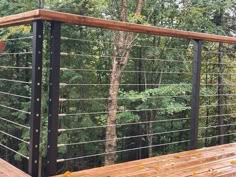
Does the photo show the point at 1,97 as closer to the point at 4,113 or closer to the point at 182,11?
the point at 4,113

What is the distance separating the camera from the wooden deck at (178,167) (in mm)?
2219

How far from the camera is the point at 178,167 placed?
242 cm

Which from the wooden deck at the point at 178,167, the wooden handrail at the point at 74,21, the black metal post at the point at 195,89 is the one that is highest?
the wooden handrail at the point at 74,21

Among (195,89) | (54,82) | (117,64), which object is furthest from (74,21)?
(117,64)

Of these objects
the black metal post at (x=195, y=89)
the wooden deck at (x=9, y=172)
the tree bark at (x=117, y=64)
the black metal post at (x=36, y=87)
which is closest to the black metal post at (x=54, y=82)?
the black metal post at (x=36, y=87)

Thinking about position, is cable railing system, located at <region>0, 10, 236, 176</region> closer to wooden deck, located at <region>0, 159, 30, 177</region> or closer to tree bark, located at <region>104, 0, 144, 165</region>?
tree bark, located at <region>104, 0, 144, 165</region>

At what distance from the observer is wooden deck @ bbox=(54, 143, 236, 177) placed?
2.22m

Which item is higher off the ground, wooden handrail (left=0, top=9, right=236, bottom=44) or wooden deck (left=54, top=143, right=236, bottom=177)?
wooden handrail (left=0, top=9, right=236, bottom=44)

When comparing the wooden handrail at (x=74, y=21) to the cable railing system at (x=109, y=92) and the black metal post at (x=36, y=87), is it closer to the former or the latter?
the black metal post at (x=36, y=87)

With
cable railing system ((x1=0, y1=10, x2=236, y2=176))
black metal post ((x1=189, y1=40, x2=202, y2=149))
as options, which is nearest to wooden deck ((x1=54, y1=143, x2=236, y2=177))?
black metal post ((x1=189, y1=40, x2=202, y2=149))

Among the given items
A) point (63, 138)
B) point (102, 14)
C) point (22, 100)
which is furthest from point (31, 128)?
point (22, 100)

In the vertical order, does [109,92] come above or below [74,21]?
below

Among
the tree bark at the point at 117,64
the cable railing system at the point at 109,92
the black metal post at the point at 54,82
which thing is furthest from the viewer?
the cable railing system at the point at 109,92

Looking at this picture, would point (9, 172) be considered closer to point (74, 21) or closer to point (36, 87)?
point (36, 87)
